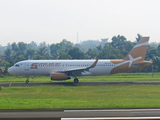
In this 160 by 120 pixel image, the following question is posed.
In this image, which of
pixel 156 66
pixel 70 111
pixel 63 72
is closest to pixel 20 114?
pixel 70 111

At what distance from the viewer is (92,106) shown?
61.3 feet

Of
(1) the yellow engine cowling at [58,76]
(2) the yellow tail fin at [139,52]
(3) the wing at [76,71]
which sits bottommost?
(1) the yellow engine cowling at [58,76]

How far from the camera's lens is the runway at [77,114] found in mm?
14750

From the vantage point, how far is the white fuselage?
38625mm

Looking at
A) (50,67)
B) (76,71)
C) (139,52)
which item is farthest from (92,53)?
(76,71)

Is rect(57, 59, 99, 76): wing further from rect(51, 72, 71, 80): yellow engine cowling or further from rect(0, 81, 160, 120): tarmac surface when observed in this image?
rect(0, 81, 160, 120): tarmac surface

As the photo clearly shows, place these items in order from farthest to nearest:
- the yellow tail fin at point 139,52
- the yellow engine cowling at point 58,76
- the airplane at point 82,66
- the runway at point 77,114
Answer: the yellow tail fin at point 139,52 → the airplane at point 82,66 → the yellow engine cowling at point 58,76 → the runway at point 77,114

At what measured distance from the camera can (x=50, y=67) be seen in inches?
1527

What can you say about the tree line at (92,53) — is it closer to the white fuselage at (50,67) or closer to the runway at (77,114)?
the white fuselage at (50,67)

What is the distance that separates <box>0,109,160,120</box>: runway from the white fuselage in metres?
21.7

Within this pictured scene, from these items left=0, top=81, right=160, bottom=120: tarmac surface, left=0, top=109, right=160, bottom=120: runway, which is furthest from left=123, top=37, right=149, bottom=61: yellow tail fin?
left=0, top=109, right=160, bottom=120: runway

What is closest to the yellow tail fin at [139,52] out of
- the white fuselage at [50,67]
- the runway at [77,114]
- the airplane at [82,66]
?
the airplane at [82,66]

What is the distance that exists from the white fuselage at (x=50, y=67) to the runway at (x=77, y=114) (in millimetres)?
21712

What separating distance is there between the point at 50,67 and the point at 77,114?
2369 centimetres
